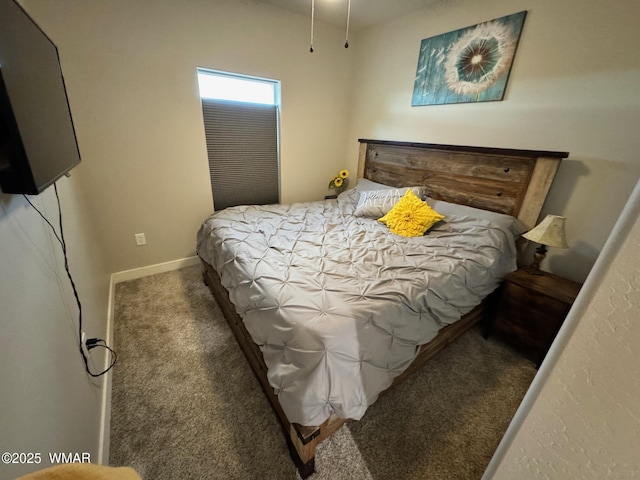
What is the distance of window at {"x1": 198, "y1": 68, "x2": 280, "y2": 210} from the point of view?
2504 millimetres

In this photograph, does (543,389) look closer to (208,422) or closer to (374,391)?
(374,391)

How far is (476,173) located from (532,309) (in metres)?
1.17

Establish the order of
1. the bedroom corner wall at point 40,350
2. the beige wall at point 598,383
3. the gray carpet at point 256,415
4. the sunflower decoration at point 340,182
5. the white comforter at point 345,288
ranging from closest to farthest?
1. the beige wall at point 598,383
2. the bedroom corner wall at point 40,350
3. the white comforter at point 345,288
4. the gray carpet at point 256,415
5. the sunflower decoration at point 340,182

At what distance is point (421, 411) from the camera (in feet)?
4.64

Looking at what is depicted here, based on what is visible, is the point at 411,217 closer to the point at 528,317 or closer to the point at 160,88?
the point at 528,317

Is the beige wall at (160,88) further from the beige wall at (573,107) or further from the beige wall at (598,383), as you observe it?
the beige wall at (598,383)

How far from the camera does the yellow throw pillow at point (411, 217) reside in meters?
2.06

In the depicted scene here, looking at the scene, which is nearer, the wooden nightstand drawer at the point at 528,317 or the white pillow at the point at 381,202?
the wooden nightstand drawer at the point at 528,317

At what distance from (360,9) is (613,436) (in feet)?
10.8

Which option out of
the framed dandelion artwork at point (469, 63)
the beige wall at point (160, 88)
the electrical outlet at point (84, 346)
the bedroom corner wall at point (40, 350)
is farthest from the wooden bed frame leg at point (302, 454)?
the framed dandelion artwork at point (469, 63)

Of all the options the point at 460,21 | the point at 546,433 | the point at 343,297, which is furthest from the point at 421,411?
the point at 460,21

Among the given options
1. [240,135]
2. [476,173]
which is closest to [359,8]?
[240,135]

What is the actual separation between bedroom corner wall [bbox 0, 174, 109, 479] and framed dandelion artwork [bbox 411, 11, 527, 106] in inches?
114

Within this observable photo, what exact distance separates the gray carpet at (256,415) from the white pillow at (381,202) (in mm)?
1261
